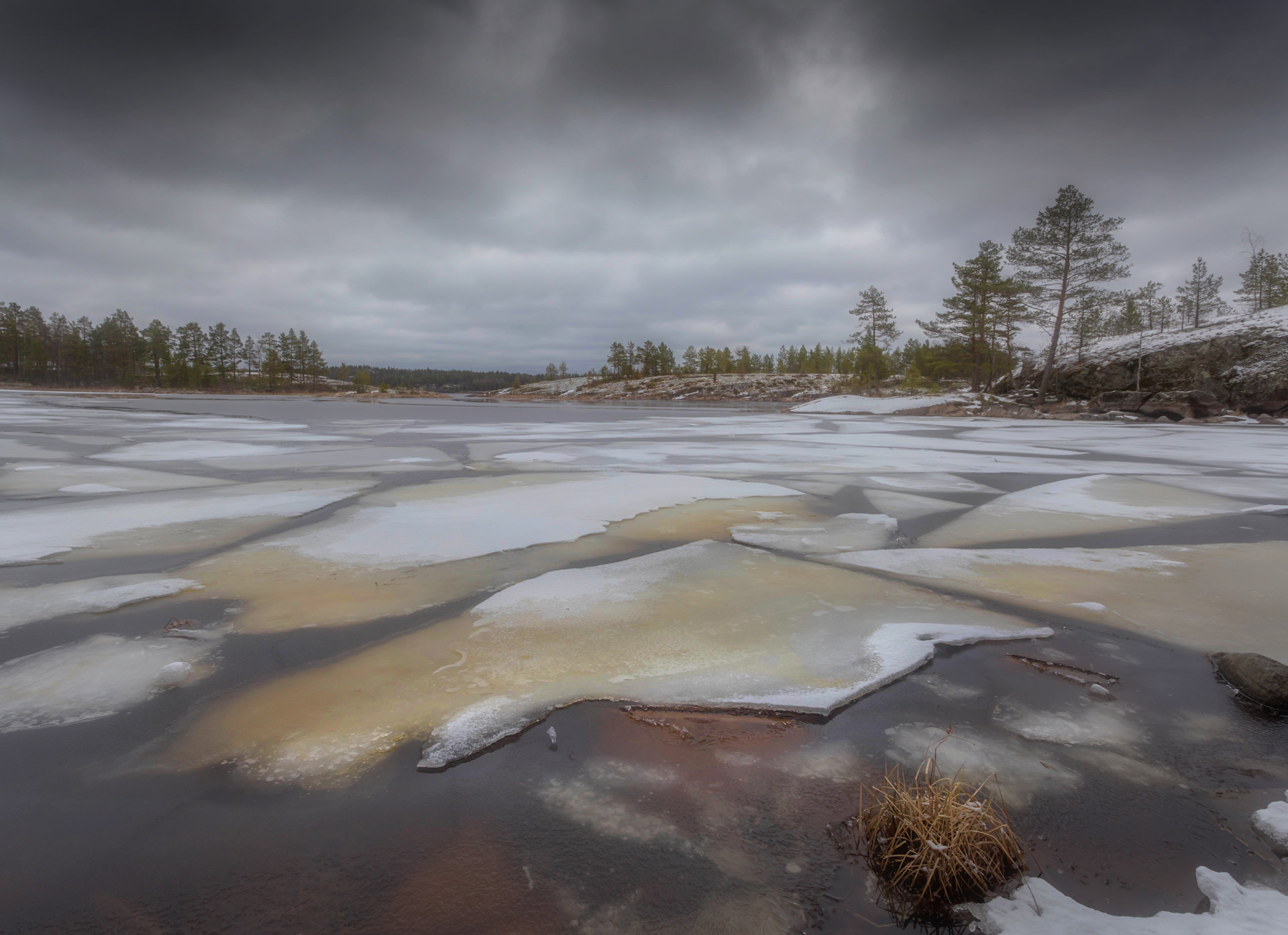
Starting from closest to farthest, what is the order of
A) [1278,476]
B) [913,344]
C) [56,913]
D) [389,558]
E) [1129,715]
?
1. [56,913]
2. [1129,715]
3. [389,558]
4. [1278,476]
5. [913,344]

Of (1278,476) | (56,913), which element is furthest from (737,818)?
(1278,476)

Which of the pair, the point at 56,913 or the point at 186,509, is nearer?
the point at 56,913

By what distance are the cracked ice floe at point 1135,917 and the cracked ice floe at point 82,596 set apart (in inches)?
175

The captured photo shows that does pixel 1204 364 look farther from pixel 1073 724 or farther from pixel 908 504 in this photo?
pixel 1073 724

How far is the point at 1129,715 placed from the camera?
94.0 inches

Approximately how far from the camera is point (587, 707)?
8.08 ft

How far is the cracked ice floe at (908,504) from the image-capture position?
6.21 m

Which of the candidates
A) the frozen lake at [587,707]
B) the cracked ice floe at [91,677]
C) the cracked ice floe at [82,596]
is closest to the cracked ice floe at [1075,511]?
the frozen lake at [587,707]

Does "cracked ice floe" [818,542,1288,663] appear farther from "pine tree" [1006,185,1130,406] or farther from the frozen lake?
"pine tree" [1006,185,1130,406]

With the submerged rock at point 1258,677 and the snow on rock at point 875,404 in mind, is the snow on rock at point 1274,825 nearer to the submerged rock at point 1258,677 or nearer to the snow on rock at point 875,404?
the submerged rock at point 1258,677

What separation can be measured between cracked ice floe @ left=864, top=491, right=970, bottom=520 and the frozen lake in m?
0.14

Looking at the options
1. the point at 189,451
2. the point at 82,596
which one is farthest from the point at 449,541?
the point at 189,451

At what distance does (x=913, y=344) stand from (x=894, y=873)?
323ft

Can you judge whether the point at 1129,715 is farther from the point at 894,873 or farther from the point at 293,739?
the point at 293,739
